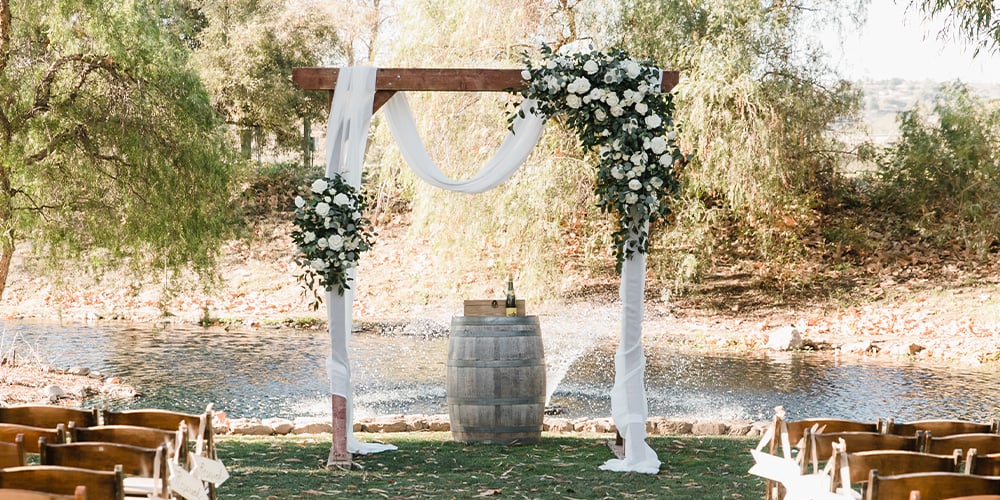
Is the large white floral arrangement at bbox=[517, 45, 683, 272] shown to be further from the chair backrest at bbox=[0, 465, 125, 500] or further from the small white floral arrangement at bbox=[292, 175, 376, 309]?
the chair backrest at bbox=[0, 465, 125, 500]

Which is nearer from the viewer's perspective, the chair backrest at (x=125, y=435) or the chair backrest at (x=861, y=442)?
the chair backrest at (x=125, y=435)

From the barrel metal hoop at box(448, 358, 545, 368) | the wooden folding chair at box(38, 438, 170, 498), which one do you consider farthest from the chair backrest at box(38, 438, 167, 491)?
the barrel metal hoop at box(448, 358, 545, 368)

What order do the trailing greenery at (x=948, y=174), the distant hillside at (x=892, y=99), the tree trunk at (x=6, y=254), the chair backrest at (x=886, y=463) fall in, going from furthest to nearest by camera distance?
1. the distant hillside at (x=892, y=99)
2. the trailing greenery at (x=948, y=174)
3. the tree trunk at (x=6, y=254)
4. the chair backrest at (x=886, y=463)

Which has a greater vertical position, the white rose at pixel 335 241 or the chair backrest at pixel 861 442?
the white rose at pixel 335 241

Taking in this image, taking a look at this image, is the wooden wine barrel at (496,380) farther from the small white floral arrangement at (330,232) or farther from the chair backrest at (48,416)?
the chair backrest at (48,416)

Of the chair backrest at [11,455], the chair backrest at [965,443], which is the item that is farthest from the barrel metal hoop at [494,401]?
the chair backrest at [11,455]

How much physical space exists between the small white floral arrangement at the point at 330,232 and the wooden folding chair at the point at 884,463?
3.43 metres

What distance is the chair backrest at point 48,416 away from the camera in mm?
4863

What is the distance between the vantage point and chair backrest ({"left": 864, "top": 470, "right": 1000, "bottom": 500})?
12.0ft

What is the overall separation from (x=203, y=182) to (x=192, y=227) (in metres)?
0.47

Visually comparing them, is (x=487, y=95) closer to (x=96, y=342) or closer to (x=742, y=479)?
(x=96, y=342)

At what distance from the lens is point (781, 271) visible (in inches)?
731

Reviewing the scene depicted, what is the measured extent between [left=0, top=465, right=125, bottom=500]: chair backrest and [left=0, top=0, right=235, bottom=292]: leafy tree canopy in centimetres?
678

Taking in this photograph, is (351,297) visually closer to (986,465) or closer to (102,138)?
(986,465)
